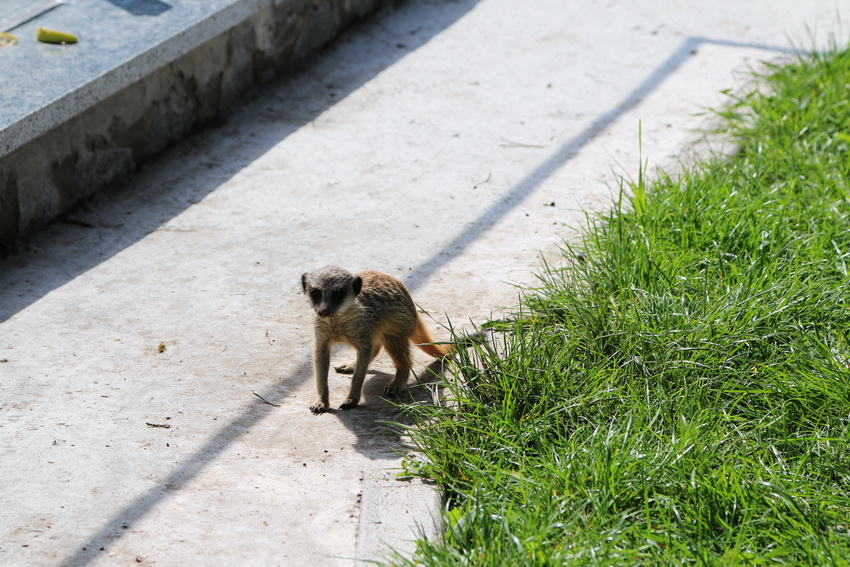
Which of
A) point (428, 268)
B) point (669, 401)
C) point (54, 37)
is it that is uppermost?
point (54, 37)

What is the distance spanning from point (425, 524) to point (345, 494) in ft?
1.39

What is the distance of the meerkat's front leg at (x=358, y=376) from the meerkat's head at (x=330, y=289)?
237mm

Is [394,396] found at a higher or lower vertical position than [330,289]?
lower

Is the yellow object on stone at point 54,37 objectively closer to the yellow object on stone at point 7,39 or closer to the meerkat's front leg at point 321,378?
the yellow object on stone at point 7,39

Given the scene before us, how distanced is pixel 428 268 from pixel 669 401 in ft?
5.81

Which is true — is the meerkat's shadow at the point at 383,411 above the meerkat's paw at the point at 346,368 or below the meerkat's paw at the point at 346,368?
above

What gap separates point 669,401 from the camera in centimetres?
362

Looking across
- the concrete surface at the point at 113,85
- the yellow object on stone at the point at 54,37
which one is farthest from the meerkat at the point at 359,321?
the yellow object on stone at the point at 54,37

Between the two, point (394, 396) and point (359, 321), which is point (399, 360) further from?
point (359, 321)

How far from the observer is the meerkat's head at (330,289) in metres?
3.85

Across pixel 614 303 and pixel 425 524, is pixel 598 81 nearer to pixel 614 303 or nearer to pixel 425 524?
pixel 614 303

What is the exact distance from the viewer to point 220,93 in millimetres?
6703

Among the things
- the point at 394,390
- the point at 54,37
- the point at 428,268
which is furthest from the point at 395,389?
the point at 54,37

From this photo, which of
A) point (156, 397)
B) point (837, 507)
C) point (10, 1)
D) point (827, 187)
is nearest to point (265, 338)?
point (156, 397)
